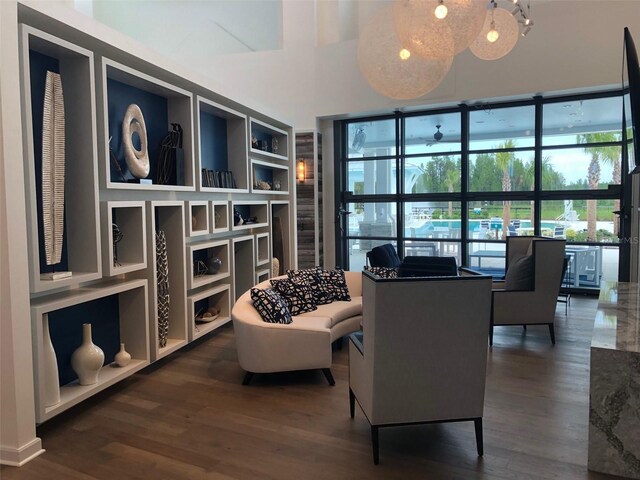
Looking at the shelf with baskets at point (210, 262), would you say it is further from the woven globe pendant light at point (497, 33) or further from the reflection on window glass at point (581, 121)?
the reflection on window glass at point (581, 121)

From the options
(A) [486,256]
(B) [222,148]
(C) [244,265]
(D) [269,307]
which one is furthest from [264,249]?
(A) [486,256]

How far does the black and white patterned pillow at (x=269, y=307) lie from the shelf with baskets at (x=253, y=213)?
2008 mm

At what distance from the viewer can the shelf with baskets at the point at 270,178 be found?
650 centimetres

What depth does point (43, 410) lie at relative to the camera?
2943 mm

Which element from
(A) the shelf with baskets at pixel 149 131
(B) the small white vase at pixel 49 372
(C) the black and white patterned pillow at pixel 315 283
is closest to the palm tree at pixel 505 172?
(C) the black and white patterned pillow at pixel 315 283

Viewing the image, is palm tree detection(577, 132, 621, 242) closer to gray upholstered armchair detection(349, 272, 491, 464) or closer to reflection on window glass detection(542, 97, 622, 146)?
reflection on window glass detection(542, 97, 622, 146)

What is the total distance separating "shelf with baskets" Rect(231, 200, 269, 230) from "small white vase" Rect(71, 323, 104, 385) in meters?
2.78

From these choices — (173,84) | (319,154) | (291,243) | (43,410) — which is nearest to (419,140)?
(319,154)

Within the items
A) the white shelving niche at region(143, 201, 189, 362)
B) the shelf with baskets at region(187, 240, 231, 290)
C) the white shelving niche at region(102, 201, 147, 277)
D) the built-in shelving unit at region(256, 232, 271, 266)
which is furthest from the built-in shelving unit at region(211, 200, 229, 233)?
the white shelving niche at region(102, 201, 147, 277)

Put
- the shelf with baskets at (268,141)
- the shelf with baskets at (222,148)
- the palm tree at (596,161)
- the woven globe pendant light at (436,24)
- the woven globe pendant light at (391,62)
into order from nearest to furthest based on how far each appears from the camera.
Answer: the woven globe pendant light at (436,24) → the woven globe pendant light at (391,62) → the shelf with baskets at (222,148) → the shelf with baskets at (268,141) → the palm tree at (596,161)

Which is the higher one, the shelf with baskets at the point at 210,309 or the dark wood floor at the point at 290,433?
the shelf with baskets at the point at 210,309

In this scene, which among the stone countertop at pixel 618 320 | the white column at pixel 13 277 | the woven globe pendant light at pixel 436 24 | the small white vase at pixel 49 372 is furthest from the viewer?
the small white vase at pixel 49 372

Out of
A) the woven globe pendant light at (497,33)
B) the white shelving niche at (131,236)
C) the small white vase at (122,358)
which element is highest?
the woven globe pendant light at (497,33)

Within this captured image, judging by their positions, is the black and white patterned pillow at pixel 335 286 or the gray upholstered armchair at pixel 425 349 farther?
the black and white patterned pillow at pixel 335 286
